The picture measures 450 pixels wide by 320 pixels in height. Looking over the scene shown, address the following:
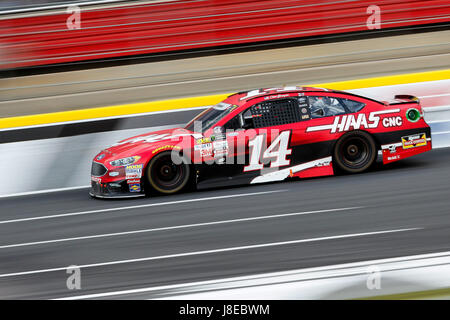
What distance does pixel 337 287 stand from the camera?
391 cm

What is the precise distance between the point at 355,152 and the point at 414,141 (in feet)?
2.77

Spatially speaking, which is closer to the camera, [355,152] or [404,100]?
[355,152]

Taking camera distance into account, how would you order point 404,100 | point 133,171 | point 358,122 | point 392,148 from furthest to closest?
point 404,100 → point 392,148 → point 358,122 → point 133,171

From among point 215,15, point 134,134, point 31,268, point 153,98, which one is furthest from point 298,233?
point 215,15

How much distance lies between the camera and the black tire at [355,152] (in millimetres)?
8531

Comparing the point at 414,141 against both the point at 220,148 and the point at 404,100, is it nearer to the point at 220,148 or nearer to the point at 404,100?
the point at 404,100

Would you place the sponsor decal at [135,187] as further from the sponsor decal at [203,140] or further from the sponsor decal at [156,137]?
the sponsor decal at [203,140]

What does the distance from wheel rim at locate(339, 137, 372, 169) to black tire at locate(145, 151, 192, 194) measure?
7.13ft

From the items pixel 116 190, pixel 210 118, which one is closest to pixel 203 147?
pixel 210 118

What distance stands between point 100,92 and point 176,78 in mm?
1805

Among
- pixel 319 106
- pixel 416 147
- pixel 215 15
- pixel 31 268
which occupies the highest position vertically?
pixel 215 15

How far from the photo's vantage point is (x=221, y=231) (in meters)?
6.70
